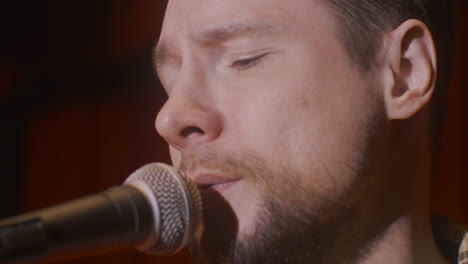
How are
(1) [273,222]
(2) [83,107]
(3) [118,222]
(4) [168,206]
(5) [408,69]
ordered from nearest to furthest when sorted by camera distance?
1. (3) [118,222]
2. (4) [168,206]
3. (1) [273,222]
4. (5) [408,69]
5. (2) [83,107]

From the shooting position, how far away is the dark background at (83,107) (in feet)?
8.13

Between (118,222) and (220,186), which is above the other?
(118,222)

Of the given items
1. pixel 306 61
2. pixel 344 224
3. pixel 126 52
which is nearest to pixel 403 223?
pixel 344 224

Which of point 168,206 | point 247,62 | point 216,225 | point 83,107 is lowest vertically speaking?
point 83,107

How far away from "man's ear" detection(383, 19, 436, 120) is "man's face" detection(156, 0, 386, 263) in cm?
6

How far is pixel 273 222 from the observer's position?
3.87 feet

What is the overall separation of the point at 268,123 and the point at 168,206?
0.31m

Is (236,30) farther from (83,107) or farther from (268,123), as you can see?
(83,107)

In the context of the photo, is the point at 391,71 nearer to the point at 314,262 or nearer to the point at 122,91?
the point at 314,262

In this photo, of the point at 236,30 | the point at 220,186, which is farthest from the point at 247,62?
the point at 220,186

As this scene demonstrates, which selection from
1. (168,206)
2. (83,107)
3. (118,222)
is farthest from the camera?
(83,107)

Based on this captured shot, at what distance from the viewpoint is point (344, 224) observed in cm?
128

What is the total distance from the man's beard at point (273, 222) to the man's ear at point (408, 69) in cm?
27

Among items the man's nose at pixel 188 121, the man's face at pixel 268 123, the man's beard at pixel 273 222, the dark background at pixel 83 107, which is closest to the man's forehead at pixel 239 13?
the man's face at pixel 268 123
